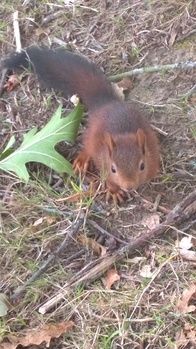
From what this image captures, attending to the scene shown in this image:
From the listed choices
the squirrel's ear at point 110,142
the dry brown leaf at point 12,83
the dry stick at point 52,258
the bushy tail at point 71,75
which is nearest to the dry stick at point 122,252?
the dry stick at point 52,258

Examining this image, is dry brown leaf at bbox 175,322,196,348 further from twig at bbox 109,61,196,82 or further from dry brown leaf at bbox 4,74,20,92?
dry brown leaf at bbox 4,74,20,92

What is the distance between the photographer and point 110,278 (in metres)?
2.82

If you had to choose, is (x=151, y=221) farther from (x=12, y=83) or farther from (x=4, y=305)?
(x=12, y=83)

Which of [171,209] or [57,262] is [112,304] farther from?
[171,209]

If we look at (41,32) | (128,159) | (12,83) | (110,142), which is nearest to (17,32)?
(41,32)

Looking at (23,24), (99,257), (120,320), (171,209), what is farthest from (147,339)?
(23,24)

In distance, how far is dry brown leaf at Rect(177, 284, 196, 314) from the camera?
2646mm

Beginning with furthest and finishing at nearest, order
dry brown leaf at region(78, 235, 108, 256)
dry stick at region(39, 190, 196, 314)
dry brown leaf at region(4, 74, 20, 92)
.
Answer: dry brown leaf at region(4, 74, 20, 92), dry brown leaf at region(78, 235, 108, 256), dry stick at region(39, 190, 196, 314)

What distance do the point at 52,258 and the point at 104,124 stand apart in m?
0.71

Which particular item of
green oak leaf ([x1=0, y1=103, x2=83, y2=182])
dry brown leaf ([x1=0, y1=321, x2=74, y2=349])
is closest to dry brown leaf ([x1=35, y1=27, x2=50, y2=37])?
green oak leaf ([x1=0, y1=103, x2=83, y2=182])

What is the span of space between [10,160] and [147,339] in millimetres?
1097

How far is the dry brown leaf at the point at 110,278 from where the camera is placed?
2.81 metres

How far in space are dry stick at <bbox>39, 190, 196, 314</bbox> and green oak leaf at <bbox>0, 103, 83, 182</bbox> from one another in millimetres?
479

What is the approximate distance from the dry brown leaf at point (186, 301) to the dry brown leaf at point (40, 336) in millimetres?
439
